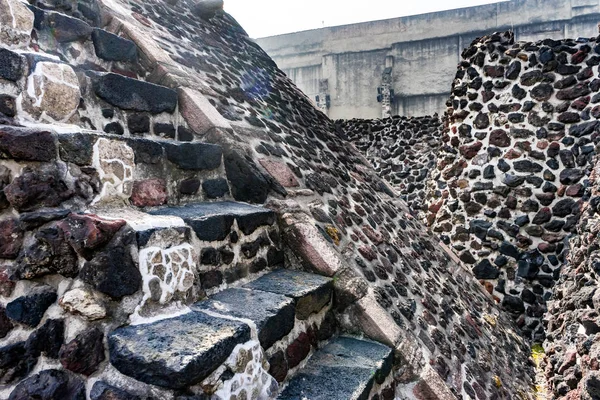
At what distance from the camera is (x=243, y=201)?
7.20ft

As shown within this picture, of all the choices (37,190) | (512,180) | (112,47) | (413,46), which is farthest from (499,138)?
(413,46)

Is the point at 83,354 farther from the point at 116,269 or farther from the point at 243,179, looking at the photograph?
the point at 243,179

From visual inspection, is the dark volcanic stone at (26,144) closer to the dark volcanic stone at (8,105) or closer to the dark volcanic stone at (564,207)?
the dark volcanic stone at (8,105)

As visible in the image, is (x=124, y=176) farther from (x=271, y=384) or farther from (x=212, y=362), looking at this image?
(x=271, y=384)

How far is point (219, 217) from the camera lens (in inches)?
69.0

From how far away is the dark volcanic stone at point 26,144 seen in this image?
1.20m

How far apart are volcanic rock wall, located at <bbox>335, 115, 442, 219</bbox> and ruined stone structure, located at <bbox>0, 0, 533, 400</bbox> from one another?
5.64 m

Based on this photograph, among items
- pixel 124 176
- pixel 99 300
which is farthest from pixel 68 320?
pixel 124 176

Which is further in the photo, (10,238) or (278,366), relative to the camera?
(278,366)

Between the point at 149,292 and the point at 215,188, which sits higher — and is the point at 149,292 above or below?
below

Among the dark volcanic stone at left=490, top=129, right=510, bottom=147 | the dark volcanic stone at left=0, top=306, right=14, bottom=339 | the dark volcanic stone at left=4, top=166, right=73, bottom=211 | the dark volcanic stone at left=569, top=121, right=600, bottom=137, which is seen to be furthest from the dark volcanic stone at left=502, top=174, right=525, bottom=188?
the dark volcanic stone at left=0, top=306, right=14, bottom=339

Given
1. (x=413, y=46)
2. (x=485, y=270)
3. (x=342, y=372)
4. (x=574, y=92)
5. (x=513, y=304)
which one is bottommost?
(x=513, y=304)

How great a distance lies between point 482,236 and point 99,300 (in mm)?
4295

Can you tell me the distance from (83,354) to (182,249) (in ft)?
1.43
